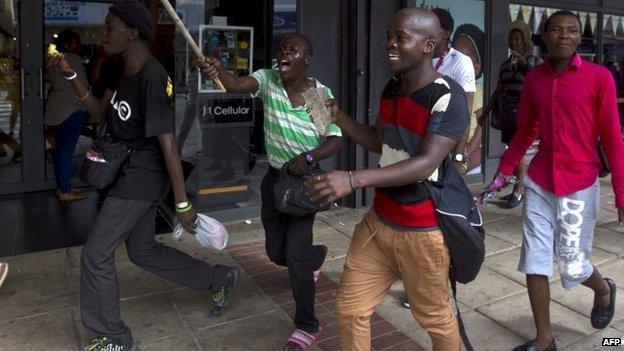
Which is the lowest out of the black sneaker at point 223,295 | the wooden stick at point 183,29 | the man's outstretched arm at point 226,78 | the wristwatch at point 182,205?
the black sneaker at point 223,295

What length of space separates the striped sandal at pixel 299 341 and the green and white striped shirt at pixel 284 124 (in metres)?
Result: 0.93

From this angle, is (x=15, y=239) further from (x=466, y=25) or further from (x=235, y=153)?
(x=466, y=25)

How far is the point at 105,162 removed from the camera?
9.87ft

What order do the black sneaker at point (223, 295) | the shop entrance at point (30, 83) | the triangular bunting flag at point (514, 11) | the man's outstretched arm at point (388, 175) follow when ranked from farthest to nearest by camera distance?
the triangular bunting flag at point (514, 11), the shop entrance at point (30, 83), the black sneaker at point (223, 295), the man's outstretched arm at point (388, 175)

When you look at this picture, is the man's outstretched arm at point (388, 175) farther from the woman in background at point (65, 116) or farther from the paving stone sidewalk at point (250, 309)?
the woman in background at point (65, 116)

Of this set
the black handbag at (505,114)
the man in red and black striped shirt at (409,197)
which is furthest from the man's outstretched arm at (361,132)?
the black handbag at (505,114)

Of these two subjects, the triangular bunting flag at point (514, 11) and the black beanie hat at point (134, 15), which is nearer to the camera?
the black beanie hat at point (134, 15)

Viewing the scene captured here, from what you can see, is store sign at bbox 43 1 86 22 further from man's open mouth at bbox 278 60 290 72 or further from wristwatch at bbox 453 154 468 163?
wristwatch at bbox 453 154 468 163

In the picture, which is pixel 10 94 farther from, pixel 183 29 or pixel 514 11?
pixel 514 11

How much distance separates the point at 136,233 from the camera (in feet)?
10.6

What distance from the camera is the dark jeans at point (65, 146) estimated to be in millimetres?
6340

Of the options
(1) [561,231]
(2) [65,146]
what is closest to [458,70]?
(1) [561,231]

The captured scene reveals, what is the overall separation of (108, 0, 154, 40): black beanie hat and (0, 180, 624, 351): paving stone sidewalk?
5.63 ft

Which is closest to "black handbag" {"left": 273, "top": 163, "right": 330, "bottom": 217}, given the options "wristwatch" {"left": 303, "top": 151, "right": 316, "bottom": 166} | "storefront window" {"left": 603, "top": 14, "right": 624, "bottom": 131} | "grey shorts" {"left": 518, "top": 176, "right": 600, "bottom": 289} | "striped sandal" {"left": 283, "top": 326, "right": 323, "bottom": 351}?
"wristwatch" {"left": 303, "top": 151, "right": 316, "bottom": 166}
